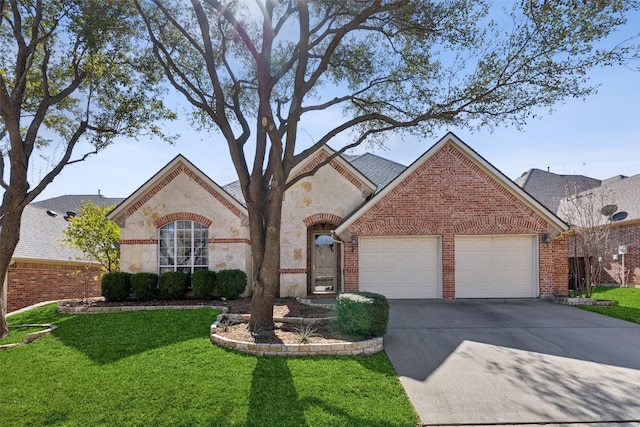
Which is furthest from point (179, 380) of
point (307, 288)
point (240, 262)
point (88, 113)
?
point (88, 113)

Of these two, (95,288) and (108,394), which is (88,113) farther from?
(95,288)

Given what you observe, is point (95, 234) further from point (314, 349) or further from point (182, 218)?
point (314, 349)

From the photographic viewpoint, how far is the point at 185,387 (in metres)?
5.58

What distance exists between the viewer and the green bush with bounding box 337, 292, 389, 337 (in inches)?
300

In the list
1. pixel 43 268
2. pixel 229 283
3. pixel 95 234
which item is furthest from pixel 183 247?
pixel 43 268

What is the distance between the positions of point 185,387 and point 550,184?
28.2 meters

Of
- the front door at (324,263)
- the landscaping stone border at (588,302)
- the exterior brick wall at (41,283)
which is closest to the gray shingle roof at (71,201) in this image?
the exterior brick wall at (41,283)

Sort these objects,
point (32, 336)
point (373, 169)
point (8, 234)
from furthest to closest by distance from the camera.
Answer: point (373, 169)
point (8, 234)
point (32, 336)

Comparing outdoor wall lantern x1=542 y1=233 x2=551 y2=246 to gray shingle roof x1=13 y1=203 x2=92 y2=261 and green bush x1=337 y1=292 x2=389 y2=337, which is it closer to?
green bush x1=337 y1=292 x2=389 y2=337

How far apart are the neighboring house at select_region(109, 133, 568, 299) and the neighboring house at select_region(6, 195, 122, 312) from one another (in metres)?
4.53

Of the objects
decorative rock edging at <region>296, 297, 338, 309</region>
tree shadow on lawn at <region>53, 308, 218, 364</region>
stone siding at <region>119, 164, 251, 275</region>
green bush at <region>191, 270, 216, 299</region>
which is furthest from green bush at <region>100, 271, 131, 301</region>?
decorative rock edging at <region>296, 297, 338, 309</region>

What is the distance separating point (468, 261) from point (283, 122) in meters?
8.36

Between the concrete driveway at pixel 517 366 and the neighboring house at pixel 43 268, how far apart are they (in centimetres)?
1410

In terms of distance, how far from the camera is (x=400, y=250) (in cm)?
1383
